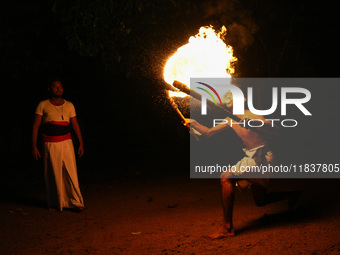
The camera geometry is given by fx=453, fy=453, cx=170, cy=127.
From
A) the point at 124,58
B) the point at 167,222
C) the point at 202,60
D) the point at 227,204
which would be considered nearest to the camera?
Answer: the point at 227,204

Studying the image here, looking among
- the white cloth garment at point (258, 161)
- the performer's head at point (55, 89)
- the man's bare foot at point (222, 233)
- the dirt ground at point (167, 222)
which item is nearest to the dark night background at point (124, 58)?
the performer's head at point (55, 89)

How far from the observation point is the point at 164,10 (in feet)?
38.1

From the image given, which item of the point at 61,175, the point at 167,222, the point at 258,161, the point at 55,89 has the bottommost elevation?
the point at 167,222

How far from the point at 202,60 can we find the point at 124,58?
20.5 ft

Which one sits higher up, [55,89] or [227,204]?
[55,89]

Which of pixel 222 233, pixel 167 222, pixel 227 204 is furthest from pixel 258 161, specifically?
pixel 167 222

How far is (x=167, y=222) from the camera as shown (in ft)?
22.0

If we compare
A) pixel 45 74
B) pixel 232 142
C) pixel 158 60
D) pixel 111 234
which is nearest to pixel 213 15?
pixel 158 60

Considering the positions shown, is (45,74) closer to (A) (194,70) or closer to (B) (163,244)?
(A) (194,70)

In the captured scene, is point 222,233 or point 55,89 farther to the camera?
point 55,89

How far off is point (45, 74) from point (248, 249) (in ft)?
38.5

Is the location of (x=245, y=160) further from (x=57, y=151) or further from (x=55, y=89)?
(x=55, y=89)

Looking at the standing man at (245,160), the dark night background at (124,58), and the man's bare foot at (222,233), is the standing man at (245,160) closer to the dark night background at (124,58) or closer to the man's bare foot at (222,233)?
the man's bare foot at (222,233)

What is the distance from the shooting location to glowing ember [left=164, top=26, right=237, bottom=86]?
6664mm
